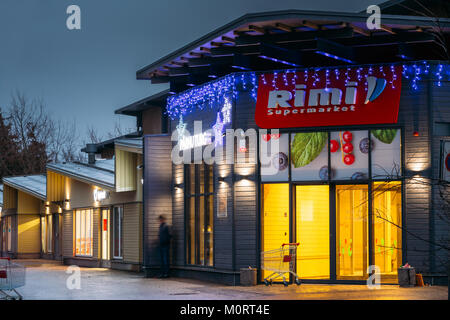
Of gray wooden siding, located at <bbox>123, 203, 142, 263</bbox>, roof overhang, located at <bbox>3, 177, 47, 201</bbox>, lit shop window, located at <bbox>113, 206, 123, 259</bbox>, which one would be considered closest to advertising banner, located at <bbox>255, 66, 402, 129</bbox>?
gray wooden siding, located at <bbox>123, 203, 142, 263</bbox>

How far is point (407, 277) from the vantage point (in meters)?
17.5

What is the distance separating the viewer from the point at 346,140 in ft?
60.6

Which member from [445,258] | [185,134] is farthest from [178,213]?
[445,258]

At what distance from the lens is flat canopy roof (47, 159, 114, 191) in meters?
27.1

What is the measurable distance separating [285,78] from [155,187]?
6.09 meters

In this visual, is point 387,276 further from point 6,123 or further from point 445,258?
point 6,123

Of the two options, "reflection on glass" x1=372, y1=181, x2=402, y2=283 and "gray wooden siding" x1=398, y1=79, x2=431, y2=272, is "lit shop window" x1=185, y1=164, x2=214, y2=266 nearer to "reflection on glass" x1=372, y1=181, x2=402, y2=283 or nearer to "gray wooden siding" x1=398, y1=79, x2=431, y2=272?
"reflection on glass" x1=372, y1=181, x2=402, y2=283

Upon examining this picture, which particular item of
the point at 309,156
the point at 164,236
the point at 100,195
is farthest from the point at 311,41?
the point at 100,195

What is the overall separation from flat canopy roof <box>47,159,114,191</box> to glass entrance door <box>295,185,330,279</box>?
8869mm

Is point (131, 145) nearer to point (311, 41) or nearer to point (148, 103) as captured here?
point (148, 103)

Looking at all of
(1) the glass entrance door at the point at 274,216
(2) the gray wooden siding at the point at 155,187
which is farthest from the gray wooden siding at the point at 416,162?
(2) the gray wooden siding at the point at 155,187
